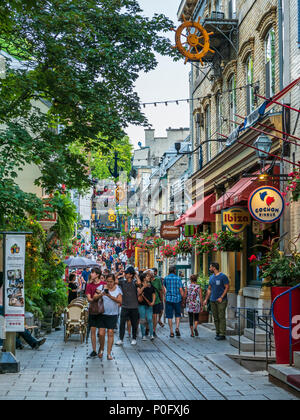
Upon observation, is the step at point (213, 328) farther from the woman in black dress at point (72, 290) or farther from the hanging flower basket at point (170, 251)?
the hanging flower basket at point (170, 251)

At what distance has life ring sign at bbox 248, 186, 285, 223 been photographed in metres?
12.9

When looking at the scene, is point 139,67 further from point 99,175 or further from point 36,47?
point 99,175

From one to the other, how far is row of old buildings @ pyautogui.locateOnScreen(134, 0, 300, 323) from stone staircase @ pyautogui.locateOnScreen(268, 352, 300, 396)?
3.60 metres

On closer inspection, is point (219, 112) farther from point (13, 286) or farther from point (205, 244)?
point (13, 286)

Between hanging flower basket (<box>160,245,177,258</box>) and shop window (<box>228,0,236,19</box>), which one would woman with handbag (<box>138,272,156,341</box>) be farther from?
shop window (<box>228,0,236,19</box>)

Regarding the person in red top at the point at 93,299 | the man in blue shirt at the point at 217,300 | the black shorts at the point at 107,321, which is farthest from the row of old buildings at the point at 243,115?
the person in red top at the point at 93,299

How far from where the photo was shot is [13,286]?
1091cm

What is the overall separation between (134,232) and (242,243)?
3090 centimetres

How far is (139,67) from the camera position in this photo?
54.6ft

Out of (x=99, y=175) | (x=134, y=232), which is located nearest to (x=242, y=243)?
(x=134, y=232)

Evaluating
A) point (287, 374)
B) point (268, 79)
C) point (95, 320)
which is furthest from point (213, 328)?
point (287, 374)

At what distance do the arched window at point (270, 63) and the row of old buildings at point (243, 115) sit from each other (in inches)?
1.0

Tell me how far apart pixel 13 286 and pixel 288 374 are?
5.03 metres

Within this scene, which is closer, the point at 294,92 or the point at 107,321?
the point at 107,321
